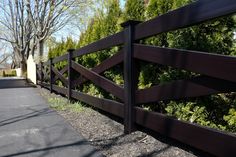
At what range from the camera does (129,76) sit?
4.75m

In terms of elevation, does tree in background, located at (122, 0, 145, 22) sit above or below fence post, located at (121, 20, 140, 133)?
above

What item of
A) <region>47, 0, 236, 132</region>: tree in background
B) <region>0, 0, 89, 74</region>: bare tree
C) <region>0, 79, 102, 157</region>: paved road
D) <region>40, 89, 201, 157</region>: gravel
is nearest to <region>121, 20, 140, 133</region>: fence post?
<region>40, 89, 201, 157</region>: gravel

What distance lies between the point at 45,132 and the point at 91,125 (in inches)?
30.6

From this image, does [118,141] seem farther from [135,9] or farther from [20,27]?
[20,27]

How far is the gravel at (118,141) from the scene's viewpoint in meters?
3.93

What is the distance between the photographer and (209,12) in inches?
123

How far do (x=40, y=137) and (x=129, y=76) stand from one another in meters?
1.55

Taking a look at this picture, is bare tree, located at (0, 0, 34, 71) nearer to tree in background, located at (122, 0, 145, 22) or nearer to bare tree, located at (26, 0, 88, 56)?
bare tree, located at (26, 0, 88, 56)

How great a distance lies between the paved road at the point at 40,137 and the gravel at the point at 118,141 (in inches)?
6.1

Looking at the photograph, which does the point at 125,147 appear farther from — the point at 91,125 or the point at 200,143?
the point at 91,125

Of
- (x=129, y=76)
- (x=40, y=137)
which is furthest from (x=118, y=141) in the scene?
(x=40, y=137)

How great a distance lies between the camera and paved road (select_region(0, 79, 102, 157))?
165 inches

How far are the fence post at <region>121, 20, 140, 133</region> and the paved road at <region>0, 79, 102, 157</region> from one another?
67cm

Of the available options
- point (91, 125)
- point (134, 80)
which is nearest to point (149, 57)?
point (134, 80)
